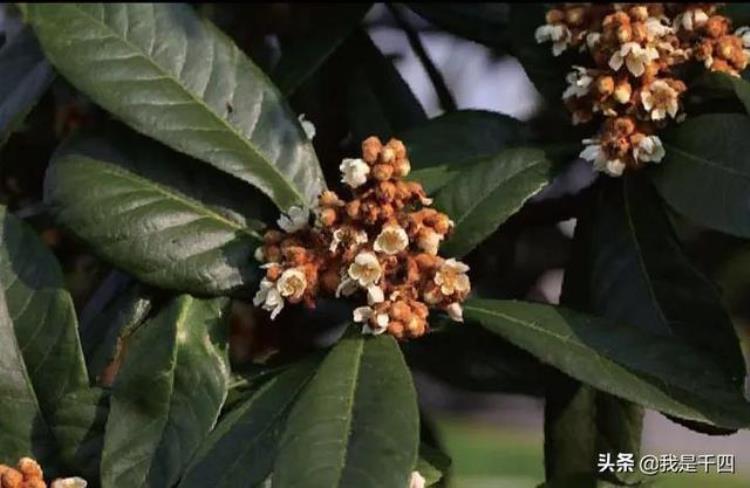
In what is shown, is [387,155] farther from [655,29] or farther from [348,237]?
[655,29]

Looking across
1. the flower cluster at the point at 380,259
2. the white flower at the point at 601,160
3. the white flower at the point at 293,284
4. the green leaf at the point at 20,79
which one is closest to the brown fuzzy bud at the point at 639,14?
the white flower at the point at 601,160

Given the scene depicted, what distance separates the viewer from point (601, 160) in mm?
1042

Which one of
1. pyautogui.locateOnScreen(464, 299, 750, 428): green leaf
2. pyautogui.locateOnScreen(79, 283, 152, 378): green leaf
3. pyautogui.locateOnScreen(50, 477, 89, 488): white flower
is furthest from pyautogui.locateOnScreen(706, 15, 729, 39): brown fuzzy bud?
pyautogui.locateOnScreen(50, 477, 89, 488): white flower

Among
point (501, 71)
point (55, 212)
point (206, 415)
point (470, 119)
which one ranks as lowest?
point (206, 415)

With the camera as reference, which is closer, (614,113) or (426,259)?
(426,259)

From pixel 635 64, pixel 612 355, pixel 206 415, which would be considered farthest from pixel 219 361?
pixel 635 64

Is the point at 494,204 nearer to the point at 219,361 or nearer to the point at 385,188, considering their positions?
the point at 385,188

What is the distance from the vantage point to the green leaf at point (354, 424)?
0.78 metres

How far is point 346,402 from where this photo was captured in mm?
846

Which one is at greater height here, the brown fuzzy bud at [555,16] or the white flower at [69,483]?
the brown fuzzy bud at [555,16]

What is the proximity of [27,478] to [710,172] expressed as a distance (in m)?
0.55

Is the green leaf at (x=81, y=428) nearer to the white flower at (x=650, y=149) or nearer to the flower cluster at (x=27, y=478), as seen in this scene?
the flower cluster at (x=27, y=478)

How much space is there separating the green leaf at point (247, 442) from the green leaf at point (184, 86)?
16cm

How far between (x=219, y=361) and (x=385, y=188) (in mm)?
171
